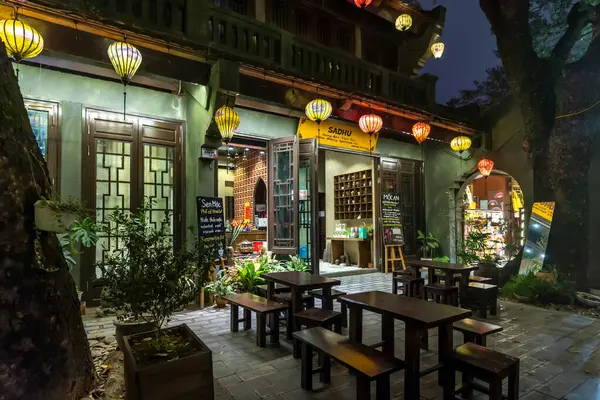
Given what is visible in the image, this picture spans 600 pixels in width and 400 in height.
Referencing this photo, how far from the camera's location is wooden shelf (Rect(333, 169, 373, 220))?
981 centimetres

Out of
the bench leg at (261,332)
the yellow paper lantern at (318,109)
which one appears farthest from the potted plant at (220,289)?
the yellow paper lantern at (318,109)

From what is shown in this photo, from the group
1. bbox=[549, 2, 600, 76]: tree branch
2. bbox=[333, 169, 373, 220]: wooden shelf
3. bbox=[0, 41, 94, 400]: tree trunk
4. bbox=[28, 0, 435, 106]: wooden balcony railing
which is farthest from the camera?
bbox=[333, 169, 373, 220]: wooden shelf

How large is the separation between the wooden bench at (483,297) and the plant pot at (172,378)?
4219 mm

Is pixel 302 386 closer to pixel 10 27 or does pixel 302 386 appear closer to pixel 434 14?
pixel 10 27

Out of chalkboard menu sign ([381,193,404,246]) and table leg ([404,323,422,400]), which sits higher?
chalkboard menu sign ([381,193,404,246])

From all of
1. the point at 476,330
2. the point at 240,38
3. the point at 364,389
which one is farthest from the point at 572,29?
the point at 364,389

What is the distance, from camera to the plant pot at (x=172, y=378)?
2033 mm

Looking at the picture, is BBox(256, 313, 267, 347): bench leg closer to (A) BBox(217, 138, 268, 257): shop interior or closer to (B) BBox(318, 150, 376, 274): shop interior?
(B) BBox(318, 150, 376, 274): shop interior

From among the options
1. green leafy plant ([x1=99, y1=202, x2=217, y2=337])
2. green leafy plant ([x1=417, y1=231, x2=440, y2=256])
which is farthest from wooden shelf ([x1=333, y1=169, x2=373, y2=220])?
green leafy plant ([x1=99, y1=202, x2=217, y2=337])

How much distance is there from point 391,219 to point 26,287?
826cm

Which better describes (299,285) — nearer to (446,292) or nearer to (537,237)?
(446,292)

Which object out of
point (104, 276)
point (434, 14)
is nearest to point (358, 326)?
point (104, 276)

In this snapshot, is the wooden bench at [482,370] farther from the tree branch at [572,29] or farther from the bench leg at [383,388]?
the tree branch at [572,29]

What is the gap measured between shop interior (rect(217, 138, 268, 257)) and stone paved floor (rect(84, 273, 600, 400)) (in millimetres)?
4711
